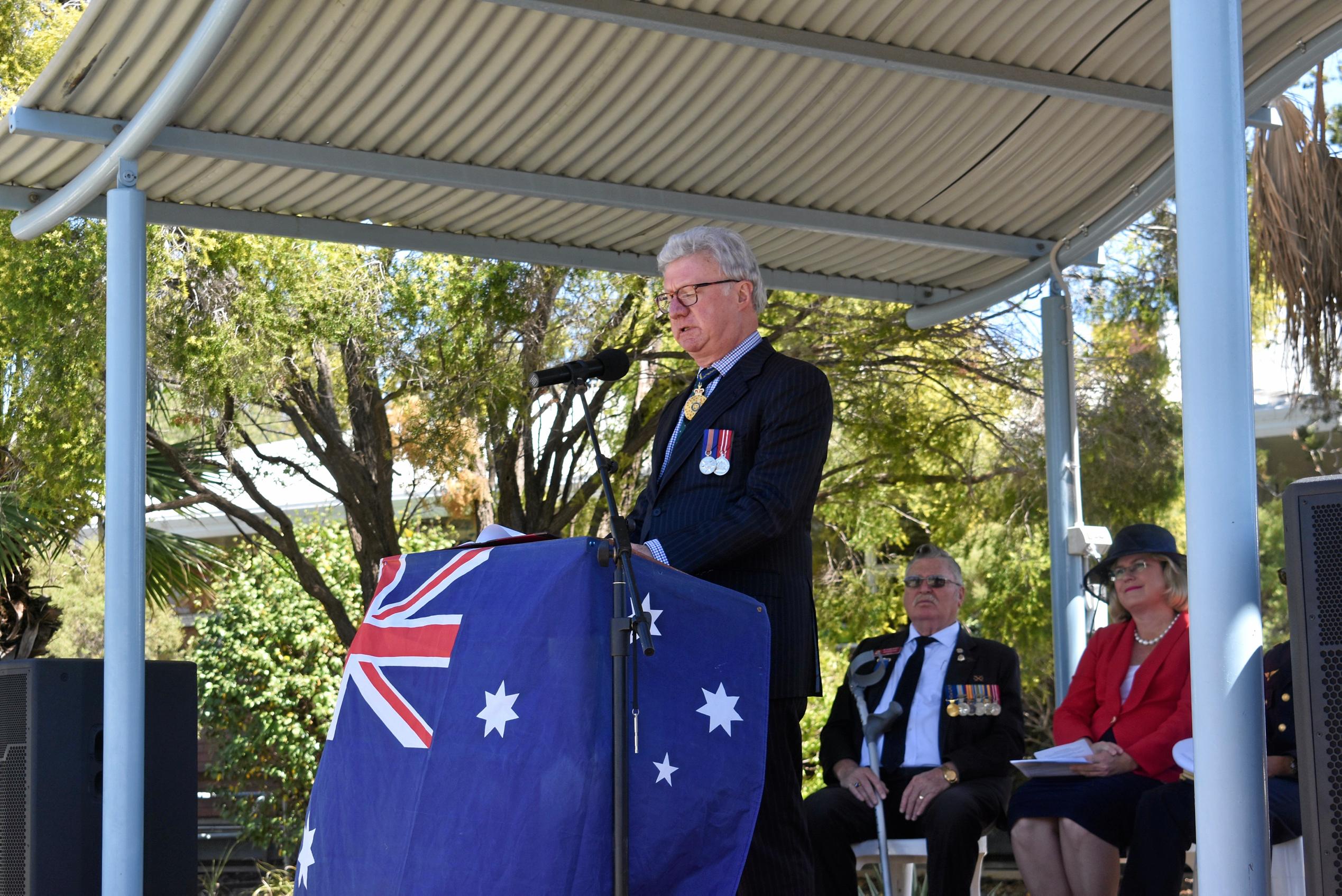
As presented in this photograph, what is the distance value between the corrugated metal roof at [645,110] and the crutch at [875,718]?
2.04 meters

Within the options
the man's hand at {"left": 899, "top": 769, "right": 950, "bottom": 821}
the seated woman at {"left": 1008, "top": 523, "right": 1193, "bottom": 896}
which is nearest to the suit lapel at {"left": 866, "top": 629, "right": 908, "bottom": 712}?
the man's hand at {"left": 899, "top": 769, "right": 950, "bottom": 821}

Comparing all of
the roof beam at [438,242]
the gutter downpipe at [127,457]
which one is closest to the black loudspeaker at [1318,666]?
the gutter downpipe at [127,457]

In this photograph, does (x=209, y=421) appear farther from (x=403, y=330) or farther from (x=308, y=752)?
(x=308, y=752)

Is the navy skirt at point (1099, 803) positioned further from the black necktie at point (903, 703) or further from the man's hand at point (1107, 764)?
the black necktie at point (903, 703)

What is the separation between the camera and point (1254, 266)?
810cm

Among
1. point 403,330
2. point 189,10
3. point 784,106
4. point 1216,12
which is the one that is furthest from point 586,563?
point 403,330

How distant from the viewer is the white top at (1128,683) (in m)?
4.90

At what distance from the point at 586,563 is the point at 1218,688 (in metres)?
1.17

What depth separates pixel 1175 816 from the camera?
429 cm

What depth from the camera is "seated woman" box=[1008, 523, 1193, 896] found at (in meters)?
4.53

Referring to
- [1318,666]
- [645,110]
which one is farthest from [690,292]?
[645,110]

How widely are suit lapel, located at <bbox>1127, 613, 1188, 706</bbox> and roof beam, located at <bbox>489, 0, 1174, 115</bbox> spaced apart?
1.73 m

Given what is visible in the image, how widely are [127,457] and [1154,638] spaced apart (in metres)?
3.51

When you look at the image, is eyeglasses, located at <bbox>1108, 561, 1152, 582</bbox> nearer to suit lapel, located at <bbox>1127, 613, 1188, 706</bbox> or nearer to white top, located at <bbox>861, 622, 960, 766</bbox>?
suit lapel, located at <bbox>1127, 613, 1188, 706</bbox>
